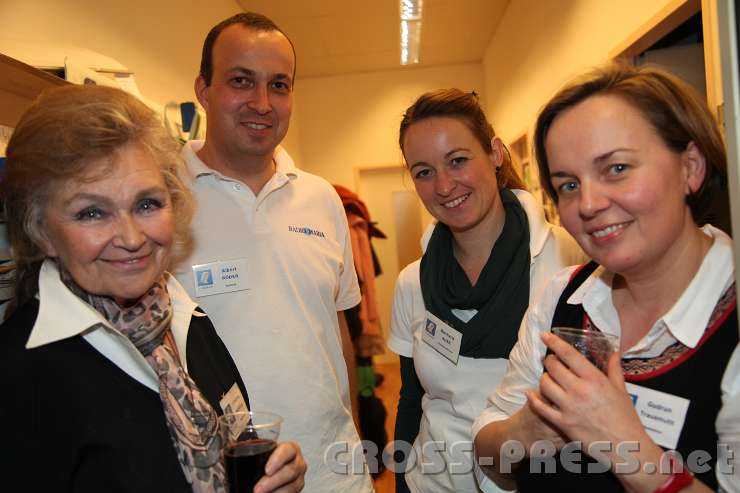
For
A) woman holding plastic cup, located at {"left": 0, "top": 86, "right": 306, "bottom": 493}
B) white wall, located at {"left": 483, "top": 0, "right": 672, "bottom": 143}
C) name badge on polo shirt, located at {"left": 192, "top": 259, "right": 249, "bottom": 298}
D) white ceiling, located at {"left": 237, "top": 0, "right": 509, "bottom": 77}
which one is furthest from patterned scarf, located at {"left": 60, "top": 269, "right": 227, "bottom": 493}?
white ceiling, located at {"left": 237, "top": 0, "right": 509, "bottom": 77}

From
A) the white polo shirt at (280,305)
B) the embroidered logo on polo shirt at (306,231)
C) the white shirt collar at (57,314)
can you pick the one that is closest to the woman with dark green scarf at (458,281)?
the white polo shirt at (280,305)

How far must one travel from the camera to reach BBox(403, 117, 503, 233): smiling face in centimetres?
181

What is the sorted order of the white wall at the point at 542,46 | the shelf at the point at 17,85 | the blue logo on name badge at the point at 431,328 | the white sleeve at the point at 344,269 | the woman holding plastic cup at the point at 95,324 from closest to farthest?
the woman holding plastic cup at the point at 95,324, the shelf at the point at 17,85, the blue logo on name badge at the point at 431,328, the white sleeve at the point at 344,269, the white wall at the point at 542,46

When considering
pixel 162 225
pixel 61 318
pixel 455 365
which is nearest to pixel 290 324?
pixel 455 365

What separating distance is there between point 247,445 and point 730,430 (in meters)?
0.87

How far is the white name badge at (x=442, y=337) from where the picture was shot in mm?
1724

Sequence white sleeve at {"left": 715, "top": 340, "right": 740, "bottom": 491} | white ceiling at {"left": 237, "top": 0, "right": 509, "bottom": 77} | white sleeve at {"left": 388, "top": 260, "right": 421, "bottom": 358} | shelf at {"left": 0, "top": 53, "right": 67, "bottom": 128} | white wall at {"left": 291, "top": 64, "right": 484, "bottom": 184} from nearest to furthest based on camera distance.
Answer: white sleeve at {"left": 715, "top": 340, "right": 740, "bottom": 491}, shelf at {"left": 0, "top": 53, "right": 67, "bottom": 128}, white sleeve at {"left": 388, "top": 260, "right": 421, "bottom": 358}, white ceiling at {"left": 237, "top": 0, "right": 509, "bottom": 77}, white wall at {"left": 291, "top": 64, "right": 484, "bottom": 184}

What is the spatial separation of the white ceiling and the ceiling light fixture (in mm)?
71

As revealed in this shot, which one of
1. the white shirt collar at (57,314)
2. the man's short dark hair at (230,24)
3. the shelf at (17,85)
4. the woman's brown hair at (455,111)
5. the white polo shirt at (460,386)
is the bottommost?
the white polo shirt at (460,386)

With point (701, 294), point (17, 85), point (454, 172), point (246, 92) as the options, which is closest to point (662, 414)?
point (701, 294)

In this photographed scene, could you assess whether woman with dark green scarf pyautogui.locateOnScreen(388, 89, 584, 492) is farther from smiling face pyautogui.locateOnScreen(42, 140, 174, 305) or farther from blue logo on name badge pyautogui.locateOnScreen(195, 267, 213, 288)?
smiling face pyautogui.locateOnScreen(42, 140, 174, 305)

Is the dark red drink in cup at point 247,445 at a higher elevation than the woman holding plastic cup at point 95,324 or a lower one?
lower

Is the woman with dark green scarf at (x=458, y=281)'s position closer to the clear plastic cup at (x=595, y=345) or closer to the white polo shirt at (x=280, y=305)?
the white polo shirt at (x=280, y=305)

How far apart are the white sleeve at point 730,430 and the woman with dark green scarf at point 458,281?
77 cm
